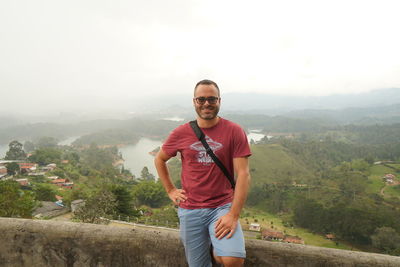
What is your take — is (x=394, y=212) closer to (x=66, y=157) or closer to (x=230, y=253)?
(x=230, y=253)

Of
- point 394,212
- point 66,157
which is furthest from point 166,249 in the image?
point 66,157

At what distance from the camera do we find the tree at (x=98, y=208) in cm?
1638

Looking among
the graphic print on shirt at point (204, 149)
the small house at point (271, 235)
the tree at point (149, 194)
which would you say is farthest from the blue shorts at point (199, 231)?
the tree at point (149, 194)

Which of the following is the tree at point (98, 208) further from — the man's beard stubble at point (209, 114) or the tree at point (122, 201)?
the man's beard stubble at point (209, 114)

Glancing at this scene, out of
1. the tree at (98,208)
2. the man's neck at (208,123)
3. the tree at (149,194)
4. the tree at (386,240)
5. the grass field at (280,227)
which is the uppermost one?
the man's neck at (208,123)

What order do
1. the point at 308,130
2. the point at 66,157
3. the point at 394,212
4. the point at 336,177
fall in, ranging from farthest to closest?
1. the point at 308,130
2. the point at 66,157
3. the point at 336,177
4. the point at 394,212

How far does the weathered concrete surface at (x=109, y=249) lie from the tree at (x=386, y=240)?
35.1 meters

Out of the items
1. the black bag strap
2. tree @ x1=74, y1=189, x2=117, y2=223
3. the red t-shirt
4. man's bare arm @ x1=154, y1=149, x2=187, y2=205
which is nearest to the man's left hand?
A: the red t-shirt

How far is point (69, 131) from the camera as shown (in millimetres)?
180125

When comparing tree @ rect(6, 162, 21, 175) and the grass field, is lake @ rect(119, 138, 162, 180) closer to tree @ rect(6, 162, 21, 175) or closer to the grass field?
tree @ rect(6, 162, 21, 175)

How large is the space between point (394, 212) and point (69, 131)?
183659 millimetres

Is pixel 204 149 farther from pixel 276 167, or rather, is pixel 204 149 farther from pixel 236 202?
pixel 276 167

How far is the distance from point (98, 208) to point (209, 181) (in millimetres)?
19016

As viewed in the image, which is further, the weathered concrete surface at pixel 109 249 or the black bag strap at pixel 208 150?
the weathered concrete surface at pixel 109 249
